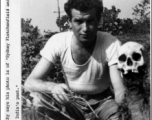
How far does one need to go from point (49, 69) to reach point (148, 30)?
2.20 ft

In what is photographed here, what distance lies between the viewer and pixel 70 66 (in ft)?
5.65

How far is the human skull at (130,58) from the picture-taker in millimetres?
1671

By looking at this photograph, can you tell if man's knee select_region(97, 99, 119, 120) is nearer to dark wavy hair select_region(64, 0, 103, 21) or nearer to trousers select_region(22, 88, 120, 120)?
trousers select_region(22, 88, 120, 120)

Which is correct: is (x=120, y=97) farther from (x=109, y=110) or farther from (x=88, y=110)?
(x=88, y=110)

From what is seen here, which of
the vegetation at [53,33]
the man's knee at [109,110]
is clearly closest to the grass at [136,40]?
the vegetation at [53,33]

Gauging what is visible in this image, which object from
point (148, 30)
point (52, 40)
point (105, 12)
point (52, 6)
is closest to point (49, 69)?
point (52, 40)

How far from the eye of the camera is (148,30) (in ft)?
5.80

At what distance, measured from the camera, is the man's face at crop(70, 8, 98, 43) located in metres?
1.66

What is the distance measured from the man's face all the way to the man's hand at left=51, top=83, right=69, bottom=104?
0.31 meters

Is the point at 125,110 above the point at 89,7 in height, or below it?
below

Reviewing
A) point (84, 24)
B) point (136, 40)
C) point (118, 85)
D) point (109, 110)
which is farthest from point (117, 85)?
point (84, 24)

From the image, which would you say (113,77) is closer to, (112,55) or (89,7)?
(112,55)

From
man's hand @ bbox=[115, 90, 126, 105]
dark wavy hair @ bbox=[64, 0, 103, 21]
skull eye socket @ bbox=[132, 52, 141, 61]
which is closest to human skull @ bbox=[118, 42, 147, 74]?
skull eye socket @ bbox=[132, 52, 141, 61]

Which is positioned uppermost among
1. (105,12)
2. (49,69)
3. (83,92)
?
(105,12)
